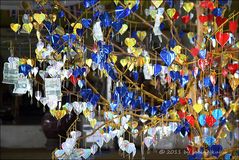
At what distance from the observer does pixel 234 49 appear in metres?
2.76

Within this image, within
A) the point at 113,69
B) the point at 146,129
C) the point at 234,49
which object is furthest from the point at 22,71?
the point at 234,49

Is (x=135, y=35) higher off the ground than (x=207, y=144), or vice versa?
(x=135, y=35)

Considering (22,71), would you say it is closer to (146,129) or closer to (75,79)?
(75,79)

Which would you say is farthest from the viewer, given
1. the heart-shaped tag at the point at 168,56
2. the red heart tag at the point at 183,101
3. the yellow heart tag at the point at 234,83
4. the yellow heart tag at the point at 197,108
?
the yellow heart tag at the point at 234,83

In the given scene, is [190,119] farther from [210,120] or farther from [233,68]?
[233,68]

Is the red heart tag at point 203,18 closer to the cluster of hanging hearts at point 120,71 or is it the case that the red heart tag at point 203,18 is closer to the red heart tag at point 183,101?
the cluster of hanging hearts at point 120,71

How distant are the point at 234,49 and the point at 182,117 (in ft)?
1.74

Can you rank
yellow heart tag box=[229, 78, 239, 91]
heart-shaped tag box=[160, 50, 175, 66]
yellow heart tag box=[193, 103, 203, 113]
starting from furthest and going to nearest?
1. yellow heart tag box=[229, 78, 239, 91]
2. yellow heart tag box=[193, 103, 203, 113]
3. heart-shaped tag box=[160, 50, 175, 66]

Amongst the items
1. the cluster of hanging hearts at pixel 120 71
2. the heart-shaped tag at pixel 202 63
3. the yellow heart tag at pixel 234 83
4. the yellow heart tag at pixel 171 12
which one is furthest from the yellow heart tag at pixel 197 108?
the yellow heart tag at pixel 171 12

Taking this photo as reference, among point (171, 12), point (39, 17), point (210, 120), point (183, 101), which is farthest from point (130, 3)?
point (210, 120)

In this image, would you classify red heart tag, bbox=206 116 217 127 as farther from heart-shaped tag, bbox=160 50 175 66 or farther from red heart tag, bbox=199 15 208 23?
red heart tag, bbox=199 15 208 23

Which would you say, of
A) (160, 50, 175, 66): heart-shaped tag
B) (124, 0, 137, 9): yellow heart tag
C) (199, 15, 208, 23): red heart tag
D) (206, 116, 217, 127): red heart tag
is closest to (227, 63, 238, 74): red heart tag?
(199, 15, 208, 23): red heart tag

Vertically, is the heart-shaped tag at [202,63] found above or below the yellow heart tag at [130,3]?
below

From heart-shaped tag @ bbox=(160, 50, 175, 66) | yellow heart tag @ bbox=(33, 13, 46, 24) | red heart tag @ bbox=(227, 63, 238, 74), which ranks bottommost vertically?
red heart tag @ bbox=(227, 63, 238, 74)
